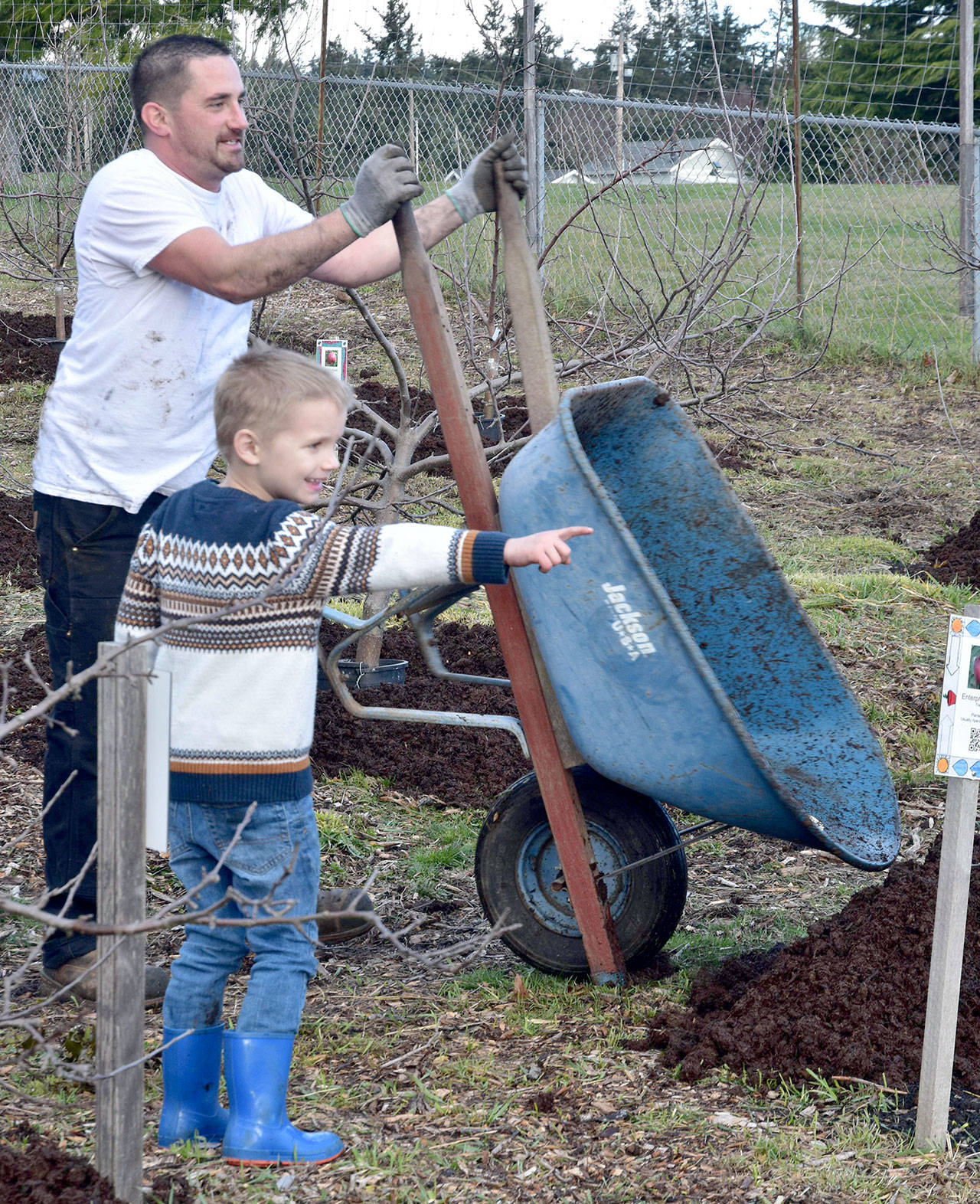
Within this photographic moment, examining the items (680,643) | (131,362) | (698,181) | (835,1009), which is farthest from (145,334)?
(698,181)

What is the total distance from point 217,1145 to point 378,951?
0.98 meters

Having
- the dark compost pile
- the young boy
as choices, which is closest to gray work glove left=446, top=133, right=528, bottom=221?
the young boy

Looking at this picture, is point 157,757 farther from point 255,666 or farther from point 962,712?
point 962,712

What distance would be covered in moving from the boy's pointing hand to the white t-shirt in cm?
100

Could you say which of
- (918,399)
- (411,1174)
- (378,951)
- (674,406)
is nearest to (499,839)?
(378,951)

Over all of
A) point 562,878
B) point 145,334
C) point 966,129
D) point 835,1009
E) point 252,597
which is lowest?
point 835,1009

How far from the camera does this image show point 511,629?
2713mm

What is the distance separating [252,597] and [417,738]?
2533mm

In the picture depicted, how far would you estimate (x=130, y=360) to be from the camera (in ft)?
8.91

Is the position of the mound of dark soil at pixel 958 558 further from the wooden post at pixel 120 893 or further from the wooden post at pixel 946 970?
the wooden post at pixel 120 893

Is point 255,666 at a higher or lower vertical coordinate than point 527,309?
lower

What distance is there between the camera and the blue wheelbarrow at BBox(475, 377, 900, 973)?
2.46 meters

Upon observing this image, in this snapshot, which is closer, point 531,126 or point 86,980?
point 86,980

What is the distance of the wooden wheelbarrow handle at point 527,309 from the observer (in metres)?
2.73
